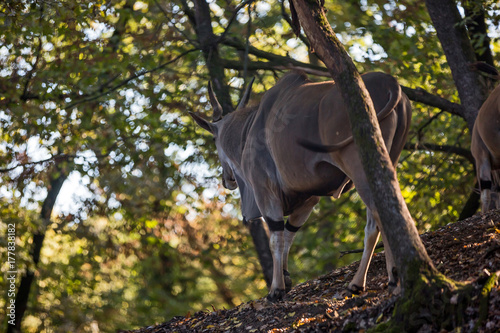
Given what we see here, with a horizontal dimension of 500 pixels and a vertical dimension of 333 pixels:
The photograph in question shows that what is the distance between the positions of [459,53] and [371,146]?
19.9ft

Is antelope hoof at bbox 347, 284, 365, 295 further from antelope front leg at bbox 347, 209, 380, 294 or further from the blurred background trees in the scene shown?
the blurred background trees

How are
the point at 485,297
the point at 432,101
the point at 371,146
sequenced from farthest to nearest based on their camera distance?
the point at 432,101
the point at 371,146
the point at 485,297

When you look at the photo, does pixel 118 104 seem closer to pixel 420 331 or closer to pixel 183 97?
pixel 183 97

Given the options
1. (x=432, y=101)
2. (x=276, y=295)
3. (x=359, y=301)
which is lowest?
(x=359, y=301)

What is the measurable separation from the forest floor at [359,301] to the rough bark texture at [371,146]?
54 centimetres

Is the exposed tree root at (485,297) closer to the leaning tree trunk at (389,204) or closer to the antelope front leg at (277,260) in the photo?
the leaning tree trunk at (389,204)

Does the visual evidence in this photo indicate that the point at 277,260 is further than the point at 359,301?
Yes

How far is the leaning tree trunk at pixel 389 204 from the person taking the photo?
5035 millimetres

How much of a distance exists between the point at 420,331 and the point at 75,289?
1495cm

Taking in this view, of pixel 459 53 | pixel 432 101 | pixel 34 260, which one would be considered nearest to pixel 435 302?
pixel 432 101

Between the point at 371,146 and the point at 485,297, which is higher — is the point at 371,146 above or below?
above

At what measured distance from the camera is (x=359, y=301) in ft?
20.6

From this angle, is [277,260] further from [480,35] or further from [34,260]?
[34,260]

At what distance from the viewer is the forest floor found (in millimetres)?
5543
